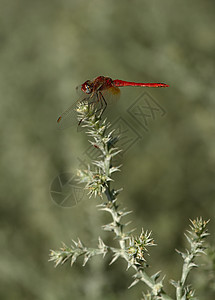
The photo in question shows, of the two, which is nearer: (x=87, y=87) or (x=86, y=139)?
(x=87, y=87)

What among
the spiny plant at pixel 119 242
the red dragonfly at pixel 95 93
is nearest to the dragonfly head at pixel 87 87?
the red dragonfly at pixel 95 93

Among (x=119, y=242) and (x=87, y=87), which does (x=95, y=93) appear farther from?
(x=119, y=242)

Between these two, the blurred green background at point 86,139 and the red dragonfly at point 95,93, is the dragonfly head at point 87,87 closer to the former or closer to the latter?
the red dragonfly at point 95,93

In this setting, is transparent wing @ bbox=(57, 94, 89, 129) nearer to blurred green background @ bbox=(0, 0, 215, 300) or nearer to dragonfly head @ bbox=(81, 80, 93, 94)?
dragonfly head @ bbox=(81, 80, 93, 94)

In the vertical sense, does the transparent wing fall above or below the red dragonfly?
below

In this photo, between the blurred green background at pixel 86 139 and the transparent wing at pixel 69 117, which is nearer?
the transparent wing at pixel 69 117

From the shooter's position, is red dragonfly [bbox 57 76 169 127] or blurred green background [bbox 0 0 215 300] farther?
blurred green background [bbox 0 0 215 300]

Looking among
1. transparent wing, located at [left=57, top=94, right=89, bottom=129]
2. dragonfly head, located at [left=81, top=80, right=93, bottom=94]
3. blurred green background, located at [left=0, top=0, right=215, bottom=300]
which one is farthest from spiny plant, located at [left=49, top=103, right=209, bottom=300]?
blurred green background, located at [left=0, top=0, right=215, bottom=300]

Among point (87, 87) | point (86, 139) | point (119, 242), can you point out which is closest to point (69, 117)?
point (87, 87)

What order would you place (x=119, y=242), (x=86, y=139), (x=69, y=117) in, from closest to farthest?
(x=119, y=242), (x=69, y=117), (x=86, y=139)

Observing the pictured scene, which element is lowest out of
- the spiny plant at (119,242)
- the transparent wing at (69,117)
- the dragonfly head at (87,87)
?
the spiny plant at (119,242)
